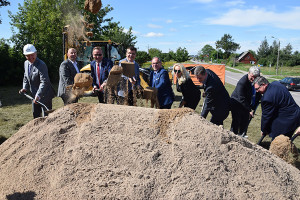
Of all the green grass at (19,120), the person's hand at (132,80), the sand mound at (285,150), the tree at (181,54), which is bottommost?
the green grass at (19,120)

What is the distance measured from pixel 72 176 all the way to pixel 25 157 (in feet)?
2.00

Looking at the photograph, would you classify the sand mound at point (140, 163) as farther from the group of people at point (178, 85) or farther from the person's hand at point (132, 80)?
the person's hand at point (132, 80)

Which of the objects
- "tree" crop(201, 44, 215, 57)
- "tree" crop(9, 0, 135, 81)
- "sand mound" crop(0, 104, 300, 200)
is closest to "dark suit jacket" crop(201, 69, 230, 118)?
"sand mound" crop(0, 104, 300, 200)

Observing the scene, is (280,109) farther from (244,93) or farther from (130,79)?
(130,79)

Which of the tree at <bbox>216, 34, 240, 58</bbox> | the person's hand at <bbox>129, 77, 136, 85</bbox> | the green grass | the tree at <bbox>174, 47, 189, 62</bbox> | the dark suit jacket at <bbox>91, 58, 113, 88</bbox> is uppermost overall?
the tree at <bbox>216, 34, 240, 58</bbox>

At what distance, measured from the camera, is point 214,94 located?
3.84 m

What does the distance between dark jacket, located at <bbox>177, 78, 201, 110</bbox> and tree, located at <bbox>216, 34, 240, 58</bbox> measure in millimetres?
73021

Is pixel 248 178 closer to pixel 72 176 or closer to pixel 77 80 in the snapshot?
pixel 72 176

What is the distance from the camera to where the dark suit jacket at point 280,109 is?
10.8 feet

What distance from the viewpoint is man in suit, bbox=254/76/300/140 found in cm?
329

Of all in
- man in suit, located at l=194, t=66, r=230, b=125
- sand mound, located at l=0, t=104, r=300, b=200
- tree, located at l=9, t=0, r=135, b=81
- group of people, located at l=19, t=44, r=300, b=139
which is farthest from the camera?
tree, located at l=9, t=0, r=135, b=81

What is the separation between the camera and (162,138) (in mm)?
2344

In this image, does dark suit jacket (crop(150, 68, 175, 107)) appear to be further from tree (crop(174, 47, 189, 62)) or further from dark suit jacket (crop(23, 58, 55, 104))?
tree (crop(174, 47, 189, 62))

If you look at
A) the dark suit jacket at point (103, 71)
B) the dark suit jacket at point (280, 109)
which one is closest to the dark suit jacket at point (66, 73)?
the dark suit jacket at point (103, 71)
